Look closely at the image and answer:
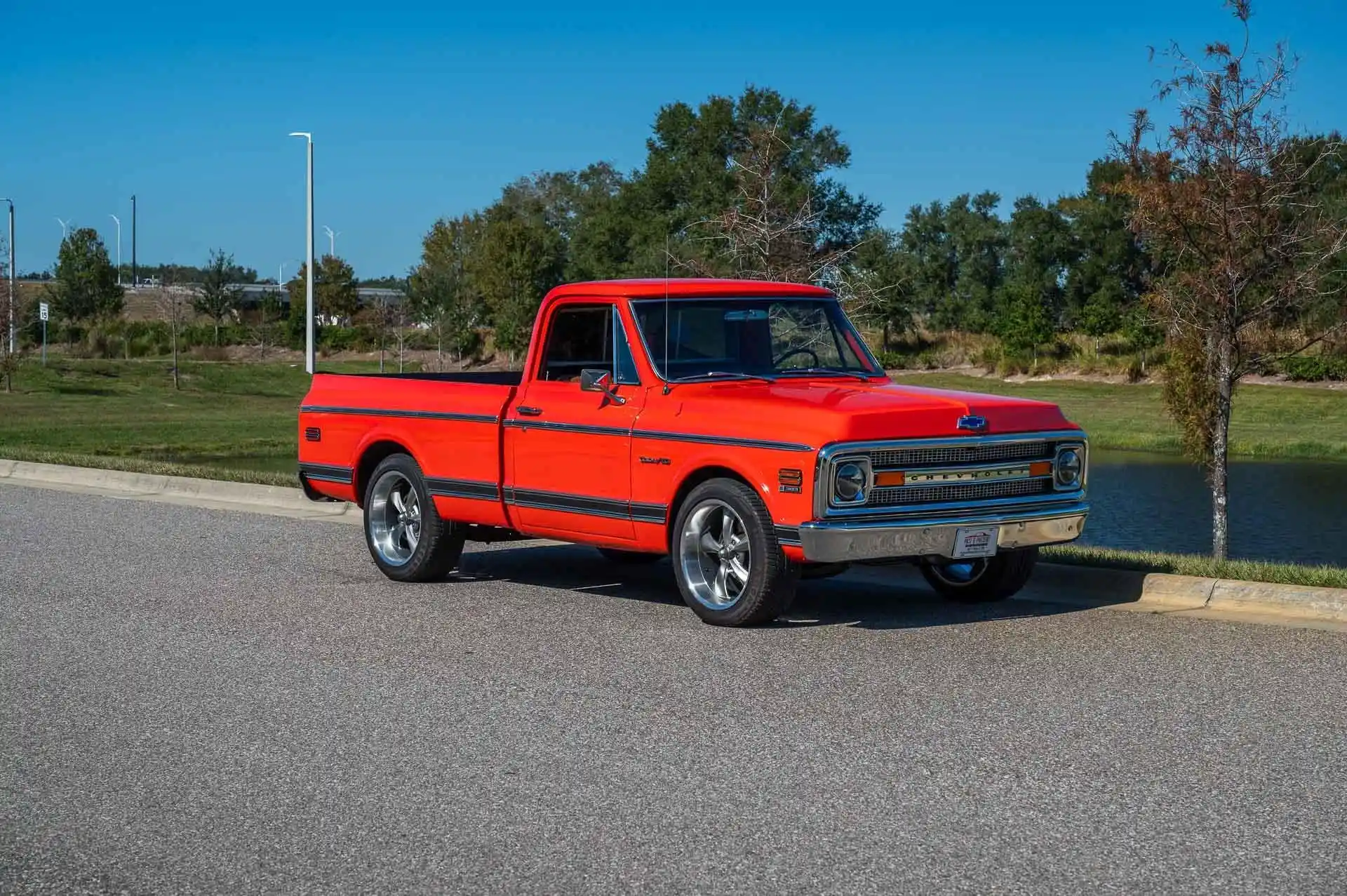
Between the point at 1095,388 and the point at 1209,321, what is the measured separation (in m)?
36.0

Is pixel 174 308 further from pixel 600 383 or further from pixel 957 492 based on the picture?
pixel 957 492

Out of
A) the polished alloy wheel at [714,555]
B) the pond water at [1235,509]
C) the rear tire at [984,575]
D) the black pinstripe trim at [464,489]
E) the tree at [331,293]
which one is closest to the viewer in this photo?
the polished alloy wheel at [714,555]

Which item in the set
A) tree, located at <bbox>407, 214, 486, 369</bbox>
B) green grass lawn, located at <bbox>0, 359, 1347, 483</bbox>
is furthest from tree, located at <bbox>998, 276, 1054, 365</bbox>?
tree, located at <bbox>407, 214, 486, 369</bbox>

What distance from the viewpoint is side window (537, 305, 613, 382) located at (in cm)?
1061

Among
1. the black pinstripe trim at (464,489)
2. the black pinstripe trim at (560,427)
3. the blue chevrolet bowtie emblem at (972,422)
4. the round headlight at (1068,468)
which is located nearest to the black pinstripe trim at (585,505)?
the black pinstripe trim at (464,489)

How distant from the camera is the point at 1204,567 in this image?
420 inches

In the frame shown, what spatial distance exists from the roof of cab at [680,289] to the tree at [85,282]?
71.3 metres

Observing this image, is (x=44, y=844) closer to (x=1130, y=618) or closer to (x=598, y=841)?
(x=598, y=841)

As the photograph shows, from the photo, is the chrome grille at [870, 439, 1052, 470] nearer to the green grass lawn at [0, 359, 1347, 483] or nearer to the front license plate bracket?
the front license plate bracket

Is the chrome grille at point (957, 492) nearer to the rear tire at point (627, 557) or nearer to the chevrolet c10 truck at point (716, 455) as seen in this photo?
the chevrolet c10 truck at point (716, 455)

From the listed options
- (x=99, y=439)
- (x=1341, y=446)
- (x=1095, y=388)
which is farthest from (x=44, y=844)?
(x=1095, y=388)

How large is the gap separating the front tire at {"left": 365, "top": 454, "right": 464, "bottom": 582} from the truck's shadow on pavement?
408 mm

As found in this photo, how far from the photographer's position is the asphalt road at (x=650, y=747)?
5211 mm

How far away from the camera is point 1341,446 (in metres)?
36.6
